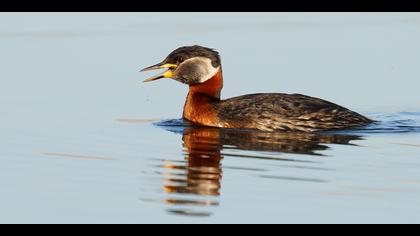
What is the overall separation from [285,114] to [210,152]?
96.5 inches

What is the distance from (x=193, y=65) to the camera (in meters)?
19.1

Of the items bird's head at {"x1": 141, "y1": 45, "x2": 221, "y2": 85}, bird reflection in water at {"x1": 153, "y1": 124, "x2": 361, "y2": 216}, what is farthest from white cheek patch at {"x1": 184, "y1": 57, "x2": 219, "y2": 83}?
bird reflection in water at {"x1": 153, "y1": 124, "x2": 361, "y2": 216}

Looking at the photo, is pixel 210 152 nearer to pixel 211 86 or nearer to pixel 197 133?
pixel 197 133

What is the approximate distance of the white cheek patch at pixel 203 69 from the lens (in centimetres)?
1916

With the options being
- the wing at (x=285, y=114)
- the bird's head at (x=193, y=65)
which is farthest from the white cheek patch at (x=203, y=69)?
the wing at (x=285, y=114)

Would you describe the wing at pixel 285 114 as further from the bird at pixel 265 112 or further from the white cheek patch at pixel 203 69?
the white cheek patch at pixel 203 69

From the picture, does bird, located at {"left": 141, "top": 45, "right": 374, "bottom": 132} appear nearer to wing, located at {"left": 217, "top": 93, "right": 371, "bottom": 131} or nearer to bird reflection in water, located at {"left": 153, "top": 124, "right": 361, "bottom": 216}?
wing, located at {"left": 217, "top": 93, "right": 371, "bottom": 131}

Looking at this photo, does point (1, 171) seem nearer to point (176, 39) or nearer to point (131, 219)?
point (131, 219)

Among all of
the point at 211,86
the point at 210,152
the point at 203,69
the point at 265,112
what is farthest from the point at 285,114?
the point at 210,152

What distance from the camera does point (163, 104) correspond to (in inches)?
811

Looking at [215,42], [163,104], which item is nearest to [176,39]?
[215,42]

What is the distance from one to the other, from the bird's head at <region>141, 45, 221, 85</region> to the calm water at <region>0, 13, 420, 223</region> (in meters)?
0.77

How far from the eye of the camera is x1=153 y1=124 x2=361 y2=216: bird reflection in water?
1298 centimetres

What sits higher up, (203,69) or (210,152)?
(203,69)
